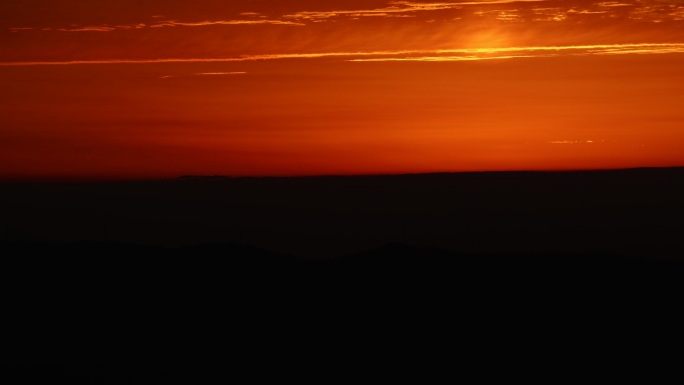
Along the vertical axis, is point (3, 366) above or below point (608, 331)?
above

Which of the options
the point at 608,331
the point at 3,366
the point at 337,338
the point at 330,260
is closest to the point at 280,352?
the point at 337,338

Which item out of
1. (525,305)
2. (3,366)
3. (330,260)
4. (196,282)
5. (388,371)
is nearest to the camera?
(3,366)

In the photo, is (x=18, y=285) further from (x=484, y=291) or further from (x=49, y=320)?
(x=484, y=291)

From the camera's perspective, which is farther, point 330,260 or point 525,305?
point 330,260

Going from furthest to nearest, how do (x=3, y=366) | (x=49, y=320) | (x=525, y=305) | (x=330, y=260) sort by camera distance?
1. (x=330, y=260)
2. (x=525, y=305)
3. (x=49, y=320)
4. (x=3, y=366)

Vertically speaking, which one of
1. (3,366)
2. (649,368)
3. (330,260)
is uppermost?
(3,366)

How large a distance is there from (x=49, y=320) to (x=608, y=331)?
53.9 feet

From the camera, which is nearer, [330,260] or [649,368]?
[649,368]

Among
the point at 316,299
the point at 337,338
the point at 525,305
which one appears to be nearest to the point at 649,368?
the point at 525,305

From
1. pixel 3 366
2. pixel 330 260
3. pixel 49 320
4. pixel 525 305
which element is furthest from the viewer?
pixel 330 260

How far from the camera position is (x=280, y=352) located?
96.6ft

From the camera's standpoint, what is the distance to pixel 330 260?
42125mm

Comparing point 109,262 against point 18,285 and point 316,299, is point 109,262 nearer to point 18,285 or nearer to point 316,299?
point 18,285

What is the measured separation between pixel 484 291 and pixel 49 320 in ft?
46.5
